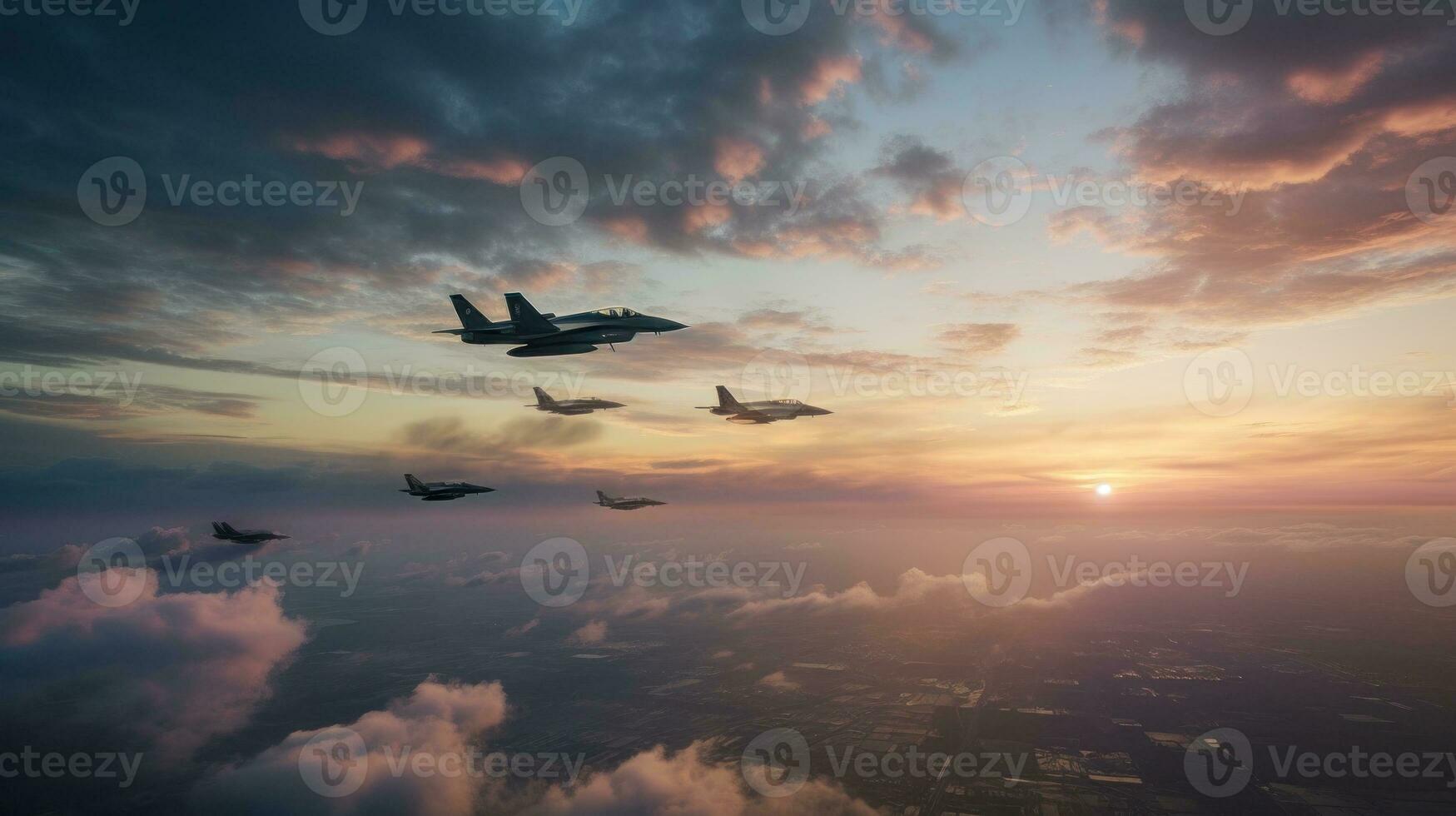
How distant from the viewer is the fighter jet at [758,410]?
52469mm

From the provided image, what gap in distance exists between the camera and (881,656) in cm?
19662

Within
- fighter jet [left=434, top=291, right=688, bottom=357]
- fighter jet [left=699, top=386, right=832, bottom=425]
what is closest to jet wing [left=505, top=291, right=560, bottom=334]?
fighter jet [left=434, top=291, right=688, bottom=357]

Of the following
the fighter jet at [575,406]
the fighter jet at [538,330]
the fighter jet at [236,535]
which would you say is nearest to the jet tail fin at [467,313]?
the fighter jet at [538,330]

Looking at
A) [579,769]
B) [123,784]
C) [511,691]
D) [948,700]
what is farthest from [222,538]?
[948,700]

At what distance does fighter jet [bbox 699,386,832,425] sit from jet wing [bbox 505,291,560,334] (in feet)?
58.4

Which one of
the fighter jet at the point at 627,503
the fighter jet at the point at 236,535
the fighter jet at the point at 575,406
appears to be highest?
the fighter jet at the point at 575,406

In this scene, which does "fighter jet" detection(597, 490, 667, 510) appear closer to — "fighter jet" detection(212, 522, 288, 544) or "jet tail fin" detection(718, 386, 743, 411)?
"jet tail fin" detection(718, 386, 743, 411)

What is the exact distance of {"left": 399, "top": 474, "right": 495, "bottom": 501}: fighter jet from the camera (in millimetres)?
50562

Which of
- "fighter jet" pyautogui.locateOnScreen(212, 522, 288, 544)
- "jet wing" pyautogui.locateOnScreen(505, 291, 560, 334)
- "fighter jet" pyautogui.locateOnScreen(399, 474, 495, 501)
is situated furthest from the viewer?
"fighter jet" pyautogui.locateOnScreen(212, 522, 288, 544)

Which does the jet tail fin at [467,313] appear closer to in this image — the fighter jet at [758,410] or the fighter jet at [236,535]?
the fighter jet at [758,410]

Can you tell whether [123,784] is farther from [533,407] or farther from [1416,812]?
[1416,812]

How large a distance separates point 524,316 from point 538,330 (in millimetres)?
1276

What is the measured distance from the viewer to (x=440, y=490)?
50875mm

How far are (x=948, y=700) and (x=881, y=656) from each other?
49206mm
